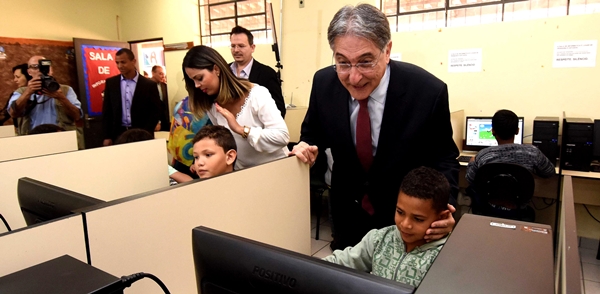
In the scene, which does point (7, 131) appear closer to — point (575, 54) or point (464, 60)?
point (464, 60)

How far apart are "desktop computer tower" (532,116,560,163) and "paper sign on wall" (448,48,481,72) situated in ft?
2.31

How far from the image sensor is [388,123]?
1.31 meters

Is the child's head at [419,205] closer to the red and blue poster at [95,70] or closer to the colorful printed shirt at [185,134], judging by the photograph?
the colorful printed shirt at [185,134]

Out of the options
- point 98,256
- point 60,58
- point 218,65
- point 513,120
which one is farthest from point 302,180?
point 60,58

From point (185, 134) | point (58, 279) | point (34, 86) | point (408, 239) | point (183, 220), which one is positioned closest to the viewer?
point (58, 279)

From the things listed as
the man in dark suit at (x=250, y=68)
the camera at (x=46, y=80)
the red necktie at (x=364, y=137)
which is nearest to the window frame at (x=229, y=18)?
the man in dark suit at (x=250, y=68)

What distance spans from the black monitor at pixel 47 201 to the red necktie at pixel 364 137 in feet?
2.77

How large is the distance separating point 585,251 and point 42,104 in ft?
14.9

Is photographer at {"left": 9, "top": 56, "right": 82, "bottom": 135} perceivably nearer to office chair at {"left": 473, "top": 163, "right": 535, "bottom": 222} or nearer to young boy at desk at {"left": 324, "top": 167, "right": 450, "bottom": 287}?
young boy at desk at {"left": 324, "top": 167, "right": 450, "bottom": 287}

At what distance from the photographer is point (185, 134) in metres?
1.99

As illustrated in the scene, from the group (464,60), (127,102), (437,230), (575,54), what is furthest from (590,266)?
(127,102)

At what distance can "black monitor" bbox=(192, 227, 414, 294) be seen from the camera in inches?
17.7

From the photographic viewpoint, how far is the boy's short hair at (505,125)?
2.59 m

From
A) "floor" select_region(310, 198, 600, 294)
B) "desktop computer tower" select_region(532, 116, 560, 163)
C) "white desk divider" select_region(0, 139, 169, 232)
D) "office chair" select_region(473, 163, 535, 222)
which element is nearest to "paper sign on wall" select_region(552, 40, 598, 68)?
"desktop computer tower" select_region(532, 116, 560, 163)
